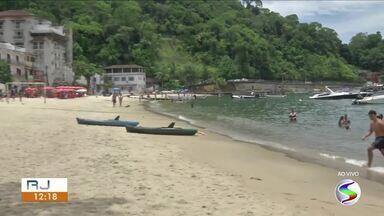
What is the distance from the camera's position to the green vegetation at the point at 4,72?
3271 inches

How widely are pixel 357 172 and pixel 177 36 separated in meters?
171

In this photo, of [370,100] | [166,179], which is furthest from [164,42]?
[166,179]

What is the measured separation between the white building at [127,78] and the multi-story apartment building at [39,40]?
70.4 feet

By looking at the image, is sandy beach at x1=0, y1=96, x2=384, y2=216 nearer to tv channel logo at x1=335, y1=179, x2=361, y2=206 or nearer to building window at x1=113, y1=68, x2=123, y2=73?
Result: tv channel logo at x1=335, y1=179, x2=361, y2=206

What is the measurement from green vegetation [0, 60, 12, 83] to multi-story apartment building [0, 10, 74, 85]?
19.2 m

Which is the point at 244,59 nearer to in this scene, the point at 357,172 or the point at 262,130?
the point at 262,130

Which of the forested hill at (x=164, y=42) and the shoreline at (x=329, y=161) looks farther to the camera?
the forested hill at (x=164, y=42)

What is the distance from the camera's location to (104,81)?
134 metres

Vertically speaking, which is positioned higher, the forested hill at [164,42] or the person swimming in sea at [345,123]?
the forested hill at [164,42]

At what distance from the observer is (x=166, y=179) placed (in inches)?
485

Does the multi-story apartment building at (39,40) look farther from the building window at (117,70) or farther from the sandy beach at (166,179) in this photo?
the sandy beach at (166,179)

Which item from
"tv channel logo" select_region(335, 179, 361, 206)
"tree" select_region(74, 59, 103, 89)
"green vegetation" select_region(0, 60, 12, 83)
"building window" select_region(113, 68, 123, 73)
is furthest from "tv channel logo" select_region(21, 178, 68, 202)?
"building window" select_region(113, 68, 123, 73)

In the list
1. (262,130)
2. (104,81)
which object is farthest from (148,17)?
(262,130)

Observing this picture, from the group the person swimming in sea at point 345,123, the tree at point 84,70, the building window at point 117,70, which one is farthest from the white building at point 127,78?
the person swimming in sea at point 345,123
